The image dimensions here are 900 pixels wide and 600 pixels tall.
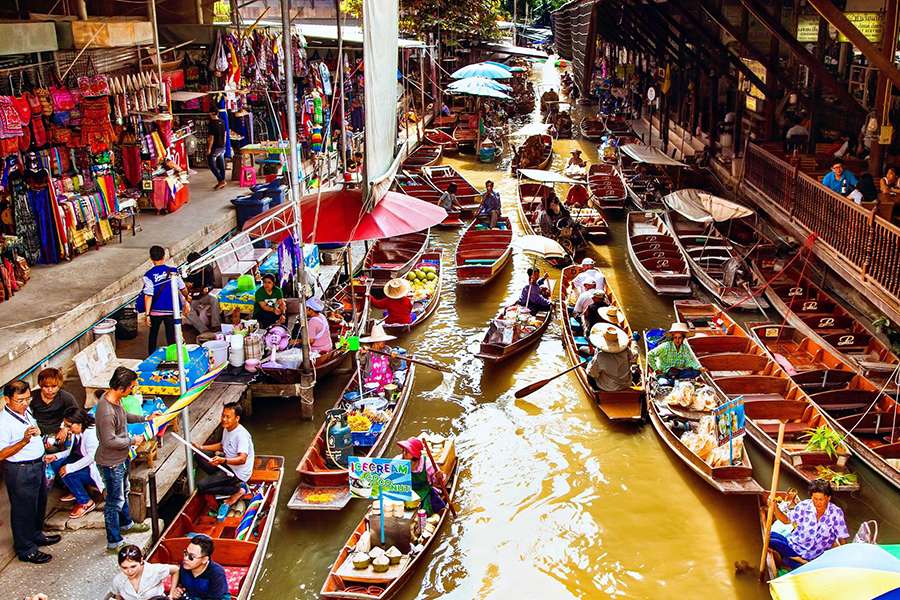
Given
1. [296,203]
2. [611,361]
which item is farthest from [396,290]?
[611,361]

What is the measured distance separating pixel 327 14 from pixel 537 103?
17.8m

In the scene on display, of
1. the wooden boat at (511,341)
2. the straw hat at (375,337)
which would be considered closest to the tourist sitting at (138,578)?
the straw hat at (375,337)

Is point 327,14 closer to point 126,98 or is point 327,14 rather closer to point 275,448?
point 126,98

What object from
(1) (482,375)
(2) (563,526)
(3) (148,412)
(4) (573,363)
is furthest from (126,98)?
(2) (563,526)

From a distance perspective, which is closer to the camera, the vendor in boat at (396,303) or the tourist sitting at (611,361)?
the tourist sitting at (611,361)

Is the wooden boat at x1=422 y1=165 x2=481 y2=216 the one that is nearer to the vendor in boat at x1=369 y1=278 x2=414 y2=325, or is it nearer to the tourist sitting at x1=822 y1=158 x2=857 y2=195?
the vendor in boat at x1=369 y1=278 x2=414 y2=325

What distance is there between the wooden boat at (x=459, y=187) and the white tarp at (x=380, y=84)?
10.9m

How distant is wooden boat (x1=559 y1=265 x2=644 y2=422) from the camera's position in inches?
472

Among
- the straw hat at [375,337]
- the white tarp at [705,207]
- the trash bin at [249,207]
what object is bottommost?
the straw hat at [375,337]

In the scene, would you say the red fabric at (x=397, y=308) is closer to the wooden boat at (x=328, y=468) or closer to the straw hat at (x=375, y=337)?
the straw hat at (x=375, y=337)

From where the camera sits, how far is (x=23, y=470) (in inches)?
299

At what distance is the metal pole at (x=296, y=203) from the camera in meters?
10.8

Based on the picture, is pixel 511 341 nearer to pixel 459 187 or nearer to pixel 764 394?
pixel 764 394

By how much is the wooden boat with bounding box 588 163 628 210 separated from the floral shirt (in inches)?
584
